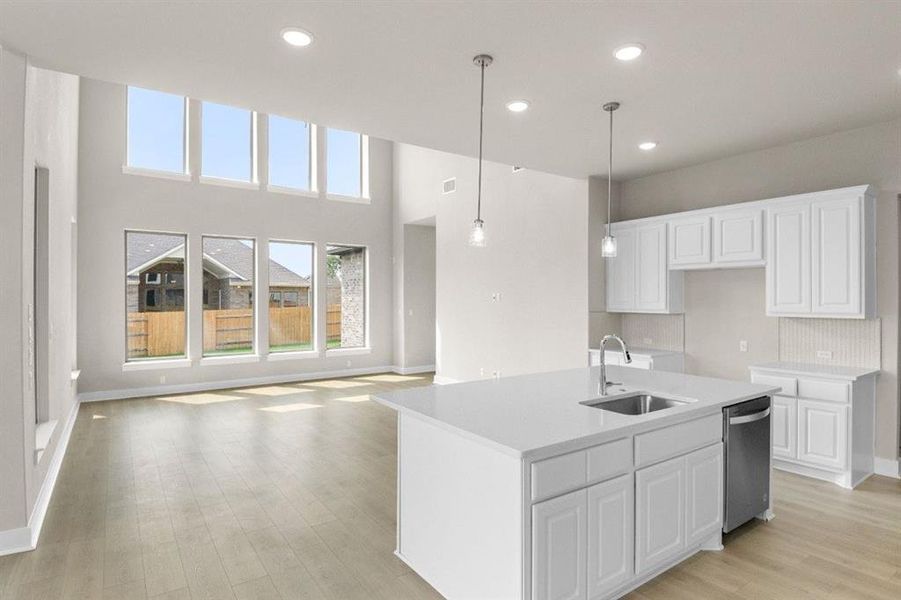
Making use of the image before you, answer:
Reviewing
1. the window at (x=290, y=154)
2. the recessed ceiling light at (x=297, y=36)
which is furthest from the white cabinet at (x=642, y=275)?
the window at (x=290, y=154)

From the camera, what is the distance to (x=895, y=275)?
4.21m

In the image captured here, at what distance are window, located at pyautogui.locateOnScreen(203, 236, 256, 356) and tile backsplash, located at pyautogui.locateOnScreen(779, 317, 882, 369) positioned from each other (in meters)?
7.75

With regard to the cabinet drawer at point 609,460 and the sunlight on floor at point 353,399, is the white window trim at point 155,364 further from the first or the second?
the cabinet drawer at point 609,460

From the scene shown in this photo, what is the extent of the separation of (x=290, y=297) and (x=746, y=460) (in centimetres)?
777

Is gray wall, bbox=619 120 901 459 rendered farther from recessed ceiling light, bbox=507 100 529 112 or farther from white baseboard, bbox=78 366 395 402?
white baseboard, bbox=78 366 395 402

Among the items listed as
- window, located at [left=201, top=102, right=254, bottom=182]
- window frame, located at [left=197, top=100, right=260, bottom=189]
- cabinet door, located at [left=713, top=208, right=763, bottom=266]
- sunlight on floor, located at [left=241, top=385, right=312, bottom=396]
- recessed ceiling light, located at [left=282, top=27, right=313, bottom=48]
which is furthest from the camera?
window, located at [left=201, top=102, right=254, bottom=182]

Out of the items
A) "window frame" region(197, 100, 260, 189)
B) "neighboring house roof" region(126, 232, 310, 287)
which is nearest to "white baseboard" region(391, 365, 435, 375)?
"neighboring house roof" region(126, 232, 310, 287)

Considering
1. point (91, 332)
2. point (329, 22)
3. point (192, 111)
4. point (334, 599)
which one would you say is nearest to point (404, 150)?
point (192, 111)

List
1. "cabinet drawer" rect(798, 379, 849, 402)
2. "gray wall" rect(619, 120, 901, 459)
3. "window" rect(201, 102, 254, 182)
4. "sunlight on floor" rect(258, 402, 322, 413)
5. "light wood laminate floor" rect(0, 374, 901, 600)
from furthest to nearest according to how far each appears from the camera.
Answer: "window" rect(201, 102, 254, 182) < "sunlight on floor" rect(258, 402, 322, 413) < "gray wall" rect(619, 120, 901, 459) < "cabinet drawer" rect(798, 379, 849, 402) < "light wood laminate floor" rect(0, 374, 901, 600)

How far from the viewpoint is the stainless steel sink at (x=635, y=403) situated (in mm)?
3053

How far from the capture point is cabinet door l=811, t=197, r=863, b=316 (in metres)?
4.14

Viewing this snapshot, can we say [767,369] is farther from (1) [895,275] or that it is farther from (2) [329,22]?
(2) [329,22]

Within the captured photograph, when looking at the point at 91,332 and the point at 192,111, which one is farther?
the point at 192,111

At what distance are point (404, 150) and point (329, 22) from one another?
7.32 metres
